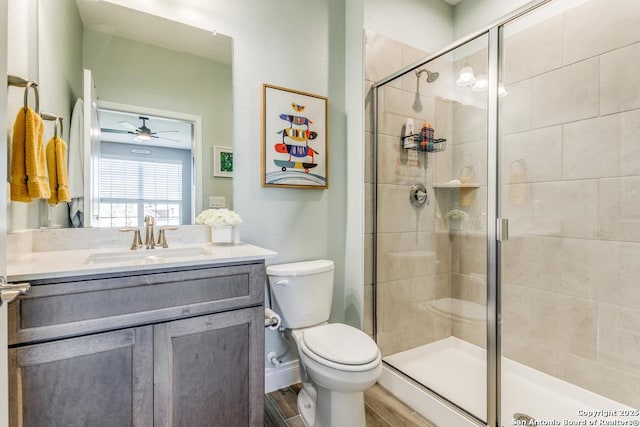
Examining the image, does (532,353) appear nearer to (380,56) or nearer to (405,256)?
(405,256)

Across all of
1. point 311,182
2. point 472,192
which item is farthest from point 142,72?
point 472,192

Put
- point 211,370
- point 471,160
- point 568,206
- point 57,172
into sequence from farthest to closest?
point 471,160
point 568,206
point 57,172
point 211,370

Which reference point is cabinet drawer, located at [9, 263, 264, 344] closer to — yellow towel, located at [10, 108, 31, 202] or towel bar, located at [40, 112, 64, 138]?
yellow towel, located at [10, 108, 31, 202]

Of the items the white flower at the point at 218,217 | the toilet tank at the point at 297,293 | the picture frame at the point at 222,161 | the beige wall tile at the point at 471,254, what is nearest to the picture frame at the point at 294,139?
the picture frame at the point at 222,161

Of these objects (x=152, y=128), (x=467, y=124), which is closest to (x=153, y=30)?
(x=152, y=128)

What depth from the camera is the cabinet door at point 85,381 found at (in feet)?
3.00

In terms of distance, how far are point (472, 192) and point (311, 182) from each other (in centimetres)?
101

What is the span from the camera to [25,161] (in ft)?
3.53

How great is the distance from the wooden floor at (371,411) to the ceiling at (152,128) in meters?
1.49

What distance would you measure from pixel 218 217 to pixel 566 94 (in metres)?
2.00

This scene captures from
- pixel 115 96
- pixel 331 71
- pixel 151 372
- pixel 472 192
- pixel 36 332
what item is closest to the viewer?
pixel 36 332

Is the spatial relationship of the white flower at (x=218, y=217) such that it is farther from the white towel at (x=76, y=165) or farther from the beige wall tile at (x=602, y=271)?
the beige wall tile at (x=602, y=271)

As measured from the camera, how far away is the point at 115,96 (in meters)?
1.50

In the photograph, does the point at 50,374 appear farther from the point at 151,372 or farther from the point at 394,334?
the point at 394,334
